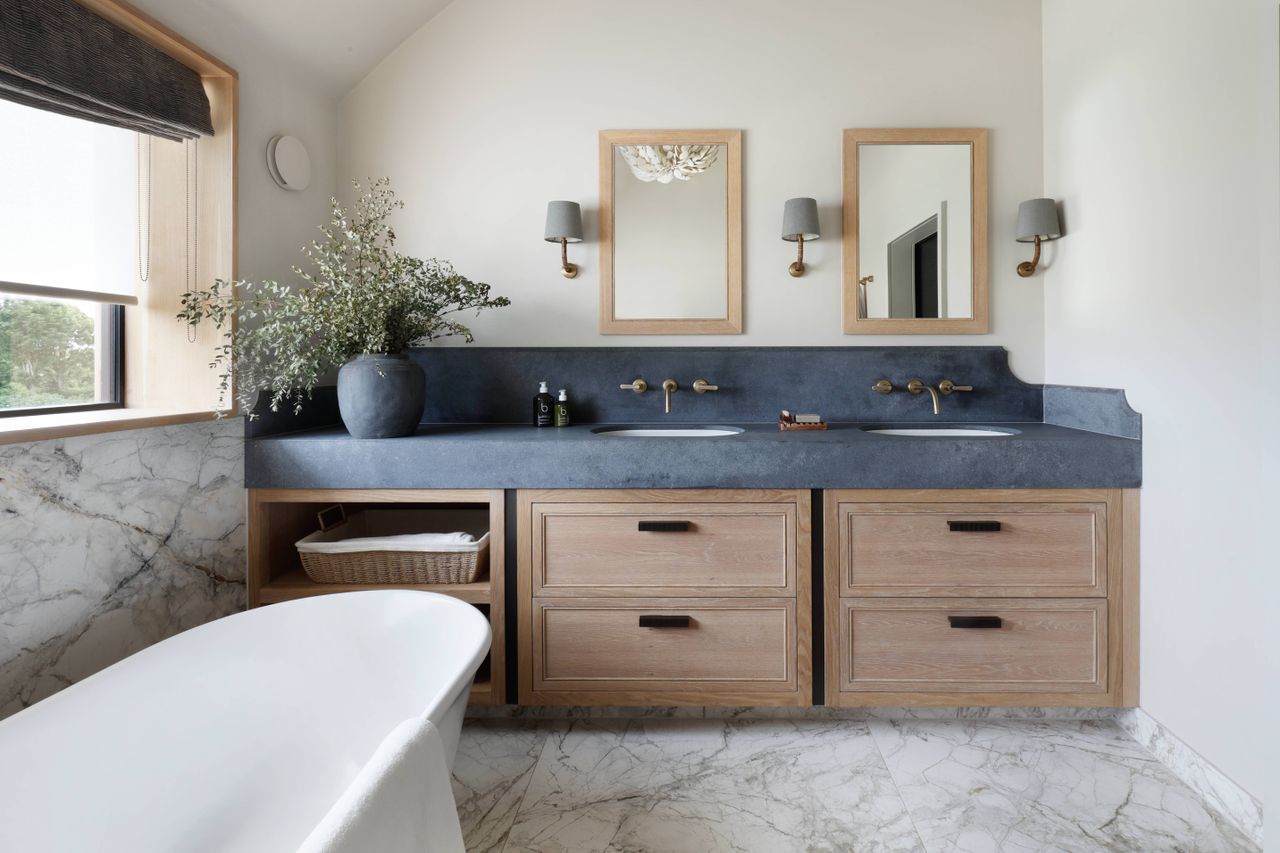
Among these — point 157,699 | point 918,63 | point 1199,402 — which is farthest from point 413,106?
point 1199,402

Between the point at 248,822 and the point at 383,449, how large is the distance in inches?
36.8

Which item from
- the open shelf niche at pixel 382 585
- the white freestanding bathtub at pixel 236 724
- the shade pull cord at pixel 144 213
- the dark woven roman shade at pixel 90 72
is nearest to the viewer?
the white freestanding bathtub at pixel 236 724

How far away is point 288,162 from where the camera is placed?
2.16m

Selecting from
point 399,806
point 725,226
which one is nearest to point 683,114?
point 725,226

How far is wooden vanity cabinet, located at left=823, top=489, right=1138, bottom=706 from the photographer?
1.85 metres

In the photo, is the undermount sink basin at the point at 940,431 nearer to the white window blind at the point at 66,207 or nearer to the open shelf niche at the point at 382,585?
the open shelf niche at the point at 382,585

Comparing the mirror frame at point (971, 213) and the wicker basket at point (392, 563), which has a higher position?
the mirror frame at point (971, 213)

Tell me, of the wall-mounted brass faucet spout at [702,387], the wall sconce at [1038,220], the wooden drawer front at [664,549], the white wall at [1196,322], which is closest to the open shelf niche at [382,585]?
the wooden drawer front at [664,549]

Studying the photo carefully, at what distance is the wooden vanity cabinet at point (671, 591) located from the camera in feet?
6.16

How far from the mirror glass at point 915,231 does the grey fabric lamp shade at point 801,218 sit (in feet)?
0.71

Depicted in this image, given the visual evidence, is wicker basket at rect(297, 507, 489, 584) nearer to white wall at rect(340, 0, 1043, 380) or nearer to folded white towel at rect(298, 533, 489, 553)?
folded white towel at rect(298, 533, 489, 553)

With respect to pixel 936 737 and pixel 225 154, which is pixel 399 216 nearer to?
pixel 225 154

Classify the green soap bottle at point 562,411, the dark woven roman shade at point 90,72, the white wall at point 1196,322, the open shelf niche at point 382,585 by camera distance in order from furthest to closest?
the green soap bottle at point 562,411 → the open shelf niche at point 382,585 → the white wall at point 1196,322 → the dark woven roman shade at point 90,72

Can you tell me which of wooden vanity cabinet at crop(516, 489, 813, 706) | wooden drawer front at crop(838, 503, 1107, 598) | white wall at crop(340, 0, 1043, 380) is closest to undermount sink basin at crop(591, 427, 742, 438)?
white wall at crop(340, 0, 1043, 380)
